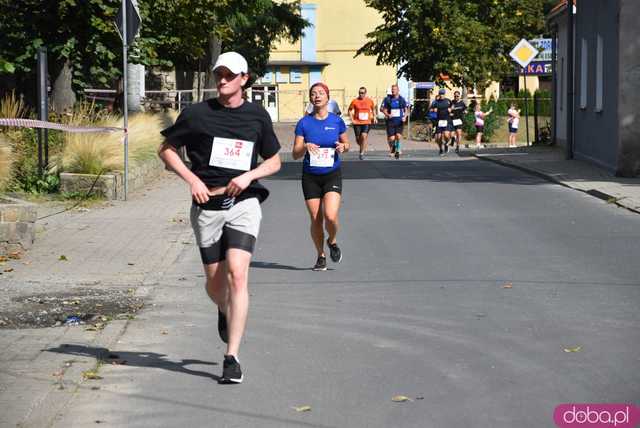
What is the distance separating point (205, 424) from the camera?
20.1 ft

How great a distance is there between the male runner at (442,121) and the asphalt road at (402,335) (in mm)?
21077

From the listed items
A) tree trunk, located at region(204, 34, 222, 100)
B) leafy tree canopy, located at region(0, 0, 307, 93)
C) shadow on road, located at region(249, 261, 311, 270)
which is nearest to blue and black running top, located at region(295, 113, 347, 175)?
shadow on road, located at region(249, 261, 311, 270)

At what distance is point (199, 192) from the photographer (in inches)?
280

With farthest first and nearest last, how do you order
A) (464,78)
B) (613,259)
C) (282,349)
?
(464,78) → (613,259) → (282,349)

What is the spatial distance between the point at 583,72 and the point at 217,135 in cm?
2589

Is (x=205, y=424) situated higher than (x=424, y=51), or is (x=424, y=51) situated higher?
(x=424, y=51)

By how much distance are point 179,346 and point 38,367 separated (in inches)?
44.4

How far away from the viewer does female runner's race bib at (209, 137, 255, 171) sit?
7238 millimetres

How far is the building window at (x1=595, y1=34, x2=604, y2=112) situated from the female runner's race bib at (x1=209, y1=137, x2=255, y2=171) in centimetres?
2229

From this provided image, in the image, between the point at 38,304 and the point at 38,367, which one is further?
the point at 38,304

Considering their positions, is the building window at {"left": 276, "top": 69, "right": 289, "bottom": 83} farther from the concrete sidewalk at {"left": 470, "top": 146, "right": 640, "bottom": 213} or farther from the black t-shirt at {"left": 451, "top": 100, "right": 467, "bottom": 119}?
the concrete sidewalk at {"left": 470, "top": 146, "right": 640, "bottom": 213}

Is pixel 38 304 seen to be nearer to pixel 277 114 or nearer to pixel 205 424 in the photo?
pixel 205 424

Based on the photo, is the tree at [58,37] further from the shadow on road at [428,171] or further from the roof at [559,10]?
the roof at [559,10]

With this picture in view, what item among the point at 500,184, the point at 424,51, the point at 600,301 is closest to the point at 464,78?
the point at 424,51
